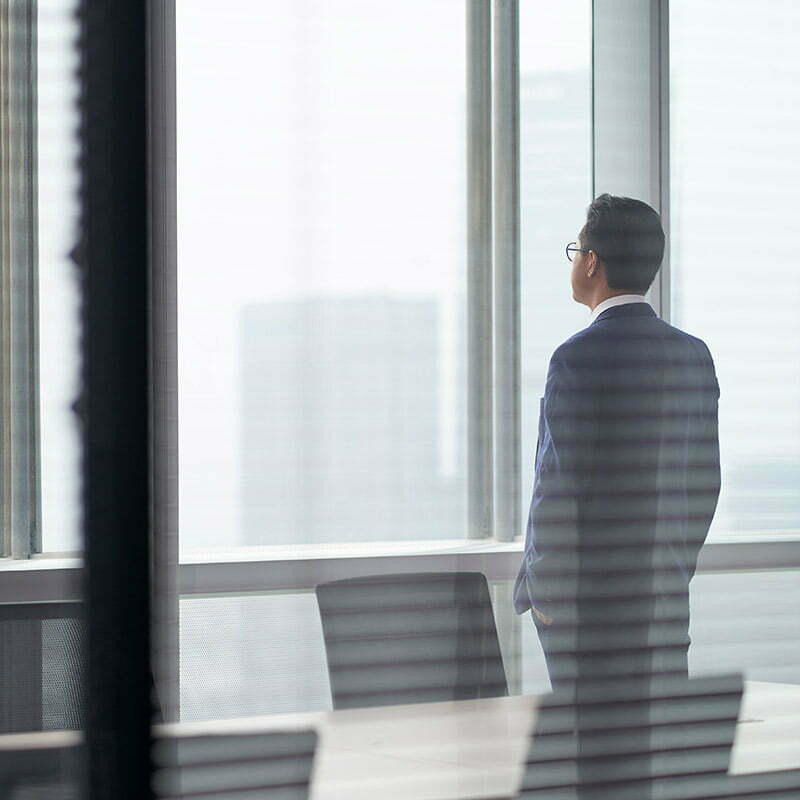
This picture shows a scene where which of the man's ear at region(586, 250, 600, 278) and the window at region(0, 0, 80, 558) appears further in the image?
the man's ear at region(586, 250, 600, 278)

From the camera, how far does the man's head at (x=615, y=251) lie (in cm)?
130

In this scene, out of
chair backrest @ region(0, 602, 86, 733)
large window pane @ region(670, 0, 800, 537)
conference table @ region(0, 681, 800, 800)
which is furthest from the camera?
large window pane @ region(670, 0, 800, 537)

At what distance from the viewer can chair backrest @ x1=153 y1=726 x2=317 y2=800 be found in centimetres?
112

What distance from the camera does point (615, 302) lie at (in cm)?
131

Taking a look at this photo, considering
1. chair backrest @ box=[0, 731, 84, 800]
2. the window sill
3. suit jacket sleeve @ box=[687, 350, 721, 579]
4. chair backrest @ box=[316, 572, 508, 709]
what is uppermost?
suit jacket sleeve @ box=[687, 350, 721, 579]

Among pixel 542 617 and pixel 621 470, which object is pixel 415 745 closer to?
pixel 542 617

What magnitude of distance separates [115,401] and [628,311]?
577 mm

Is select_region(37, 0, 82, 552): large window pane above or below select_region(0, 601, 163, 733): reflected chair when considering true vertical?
above

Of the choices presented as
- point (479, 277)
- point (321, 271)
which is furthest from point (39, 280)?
point (479, 277)

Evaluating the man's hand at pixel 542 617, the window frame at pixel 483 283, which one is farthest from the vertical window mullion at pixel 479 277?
the man's hand at pixel 542 617

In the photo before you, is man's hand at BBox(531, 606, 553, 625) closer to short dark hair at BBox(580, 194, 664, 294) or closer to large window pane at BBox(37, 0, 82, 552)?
short dark hair at BBox(580, 194, 664, 294)

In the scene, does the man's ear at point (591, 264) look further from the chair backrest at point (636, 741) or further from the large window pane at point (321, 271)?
the chair backrest at point (636, 741)

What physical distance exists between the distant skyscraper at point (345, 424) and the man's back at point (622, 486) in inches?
4.6

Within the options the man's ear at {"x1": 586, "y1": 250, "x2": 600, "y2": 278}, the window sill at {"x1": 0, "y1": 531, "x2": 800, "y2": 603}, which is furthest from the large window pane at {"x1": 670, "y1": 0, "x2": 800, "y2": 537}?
the window sill at {"x1": 0, "y1": 531, "x2": 800, "y2": 603}
